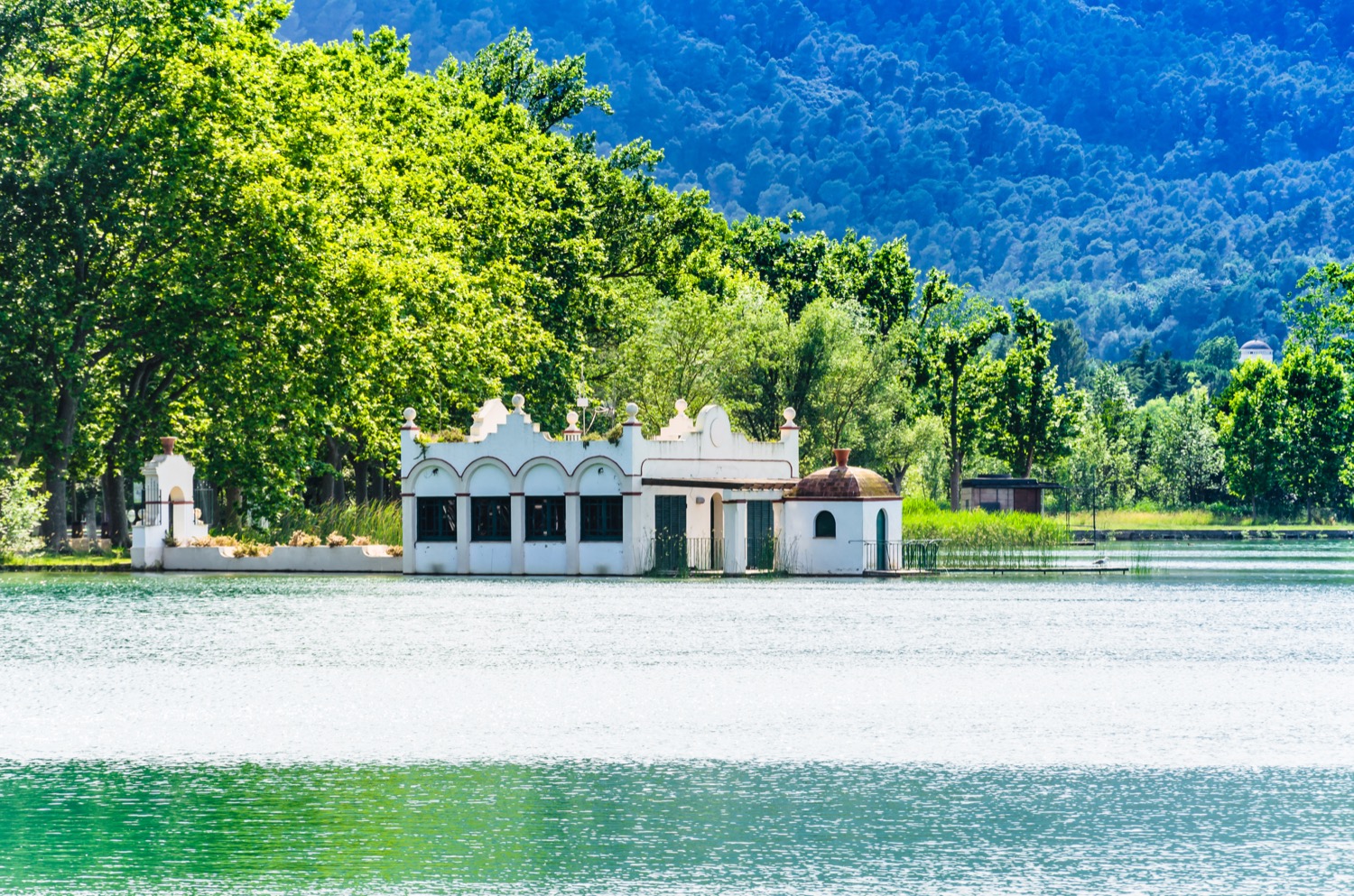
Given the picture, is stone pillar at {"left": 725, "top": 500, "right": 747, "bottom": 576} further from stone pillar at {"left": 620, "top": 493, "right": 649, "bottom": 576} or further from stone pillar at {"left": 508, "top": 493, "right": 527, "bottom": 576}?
stone pillar at {"left": 508, "top": 493, "right": 527, "bottom": 576}

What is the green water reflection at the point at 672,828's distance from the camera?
1497 cm

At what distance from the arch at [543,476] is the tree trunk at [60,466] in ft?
49.5

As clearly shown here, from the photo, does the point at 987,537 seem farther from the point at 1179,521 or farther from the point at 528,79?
the point at 1179,521

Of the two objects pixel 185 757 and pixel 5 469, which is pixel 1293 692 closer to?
pixel 185 757

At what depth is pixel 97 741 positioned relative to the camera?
2206 cm

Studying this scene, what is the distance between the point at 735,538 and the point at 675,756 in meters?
39.6

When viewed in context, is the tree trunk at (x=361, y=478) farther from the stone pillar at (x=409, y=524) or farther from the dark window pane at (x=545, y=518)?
the dark window pane at (x=545, y=518)

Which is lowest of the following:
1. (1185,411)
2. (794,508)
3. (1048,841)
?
(1048,841)

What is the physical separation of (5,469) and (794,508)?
26306mm

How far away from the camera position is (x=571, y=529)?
59562 millimetres

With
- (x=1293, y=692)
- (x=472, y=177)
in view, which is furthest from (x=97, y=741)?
(x=472, y=177)

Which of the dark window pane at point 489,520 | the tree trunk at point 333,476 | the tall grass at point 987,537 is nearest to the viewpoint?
the dark window pane at point 489,520

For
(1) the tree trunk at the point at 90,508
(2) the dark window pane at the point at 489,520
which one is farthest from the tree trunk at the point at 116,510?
(2) the dark window pane at the point at 489,520

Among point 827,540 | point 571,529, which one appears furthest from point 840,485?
point 571,529
